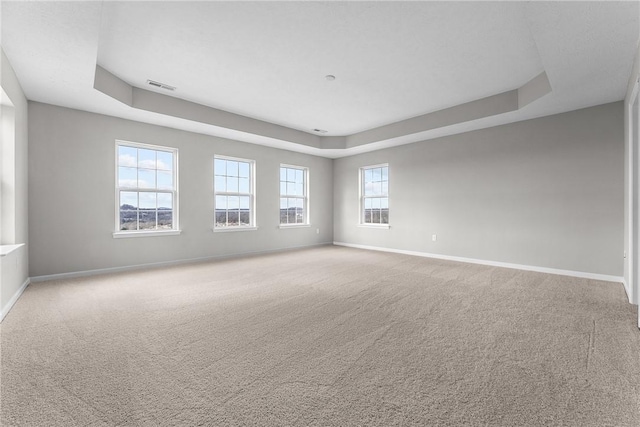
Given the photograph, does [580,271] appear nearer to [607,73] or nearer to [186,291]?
[607,73]

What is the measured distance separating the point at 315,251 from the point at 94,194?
14.1 ft

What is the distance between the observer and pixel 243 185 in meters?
6.32

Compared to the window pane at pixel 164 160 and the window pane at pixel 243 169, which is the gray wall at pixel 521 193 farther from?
the window pane at pixel 164 160

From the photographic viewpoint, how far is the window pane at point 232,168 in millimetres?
6054

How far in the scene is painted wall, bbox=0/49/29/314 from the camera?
2838 mm

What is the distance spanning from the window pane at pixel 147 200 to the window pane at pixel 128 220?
0.17m

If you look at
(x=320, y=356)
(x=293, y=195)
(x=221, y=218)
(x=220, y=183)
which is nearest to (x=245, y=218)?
(x=221, y=218)

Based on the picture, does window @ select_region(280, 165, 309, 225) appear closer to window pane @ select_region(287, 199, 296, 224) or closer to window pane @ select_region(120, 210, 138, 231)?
window pane @ select_region(287, 199, 296, 224)

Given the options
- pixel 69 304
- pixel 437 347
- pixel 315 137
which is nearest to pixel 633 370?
pixel 437 347

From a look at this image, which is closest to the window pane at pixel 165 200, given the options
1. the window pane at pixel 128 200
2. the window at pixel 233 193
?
the window pane at pixel 128 200

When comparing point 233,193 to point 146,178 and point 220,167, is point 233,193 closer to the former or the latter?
point 220,167

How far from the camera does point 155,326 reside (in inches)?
99.0

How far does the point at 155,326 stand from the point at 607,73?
17.3 ft

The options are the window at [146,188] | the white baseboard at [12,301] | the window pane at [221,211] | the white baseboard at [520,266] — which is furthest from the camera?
the window pane at [221,211]
